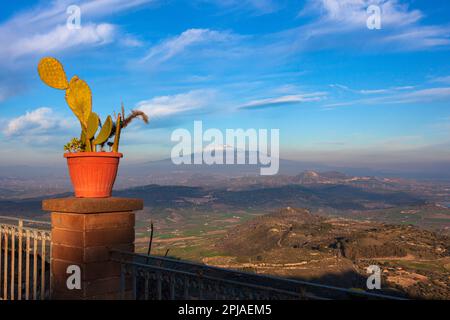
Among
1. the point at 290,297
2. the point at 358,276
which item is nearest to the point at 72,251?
the point at 290,297

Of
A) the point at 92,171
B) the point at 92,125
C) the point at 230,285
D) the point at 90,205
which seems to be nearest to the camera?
the point at 230,285

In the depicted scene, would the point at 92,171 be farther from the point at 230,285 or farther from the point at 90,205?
the point at 230,285

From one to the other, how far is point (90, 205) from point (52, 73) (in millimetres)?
1981

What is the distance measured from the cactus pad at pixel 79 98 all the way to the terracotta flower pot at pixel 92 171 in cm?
57

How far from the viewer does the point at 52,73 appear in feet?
18.3

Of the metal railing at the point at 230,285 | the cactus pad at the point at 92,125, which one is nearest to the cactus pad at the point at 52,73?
the cactus pad at the point at 92,125

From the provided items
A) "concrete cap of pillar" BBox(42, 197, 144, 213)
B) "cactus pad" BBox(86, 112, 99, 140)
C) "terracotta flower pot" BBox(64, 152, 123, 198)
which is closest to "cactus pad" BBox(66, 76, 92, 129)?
"cactus pad" BBox(86, 112, 99, 140)

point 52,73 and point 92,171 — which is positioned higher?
point 52,73

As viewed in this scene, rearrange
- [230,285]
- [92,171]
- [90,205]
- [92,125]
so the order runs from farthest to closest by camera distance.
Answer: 1. [92,125]
2. [92,171]
3. [90,205]
4. [230,285]

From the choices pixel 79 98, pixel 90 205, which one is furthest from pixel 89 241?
pixel 79 98

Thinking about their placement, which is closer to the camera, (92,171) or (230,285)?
(230,285)

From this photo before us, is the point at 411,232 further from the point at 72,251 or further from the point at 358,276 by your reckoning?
the point at 72,251

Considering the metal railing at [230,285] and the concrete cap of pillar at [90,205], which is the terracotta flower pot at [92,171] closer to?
the concrete cap of pillar at [90,205]
